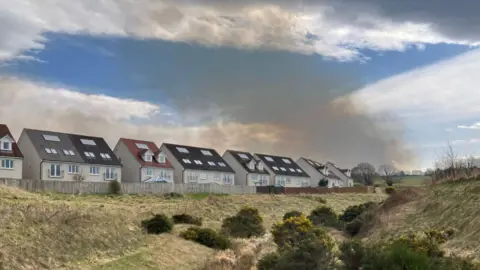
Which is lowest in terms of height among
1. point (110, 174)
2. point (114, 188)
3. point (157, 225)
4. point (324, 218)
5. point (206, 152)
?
point (324, 218)

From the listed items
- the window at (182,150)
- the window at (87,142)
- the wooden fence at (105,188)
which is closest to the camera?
the wooden fence at (105,188)

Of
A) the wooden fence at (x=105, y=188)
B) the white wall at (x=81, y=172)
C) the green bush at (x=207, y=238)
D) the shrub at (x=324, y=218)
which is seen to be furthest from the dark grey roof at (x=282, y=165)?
the green bush at (x=207, y=238)

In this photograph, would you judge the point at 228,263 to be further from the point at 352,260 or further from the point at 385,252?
the point at 385,252

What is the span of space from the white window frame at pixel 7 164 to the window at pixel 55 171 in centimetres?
458

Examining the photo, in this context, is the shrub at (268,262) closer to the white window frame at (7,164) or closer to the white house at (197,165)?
the white window frame at (7,164)

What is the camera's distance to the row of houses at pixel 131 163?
62.3 meters

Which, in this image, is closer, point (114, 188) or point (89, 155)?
point (114, 188)

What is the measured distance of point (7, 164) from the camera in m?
58.6

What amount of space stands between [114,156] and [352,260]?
60130 millimetres

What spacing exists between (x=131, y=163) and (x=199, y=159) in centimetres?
1344

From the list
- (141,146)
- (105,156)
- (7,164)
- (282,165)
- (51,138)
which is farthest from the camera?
(282,165)

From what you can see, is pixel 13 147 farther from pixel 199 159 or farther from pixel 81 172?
pixel 199 159

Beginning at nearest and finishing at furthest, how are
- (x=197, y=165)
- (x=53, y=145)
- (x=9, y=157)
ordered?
(x=9, y=157)
(x=53, y=145)
(x=197, y=165)

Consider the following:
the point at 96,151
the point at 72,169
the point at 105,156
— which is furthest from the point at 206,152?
the point at 72,169
